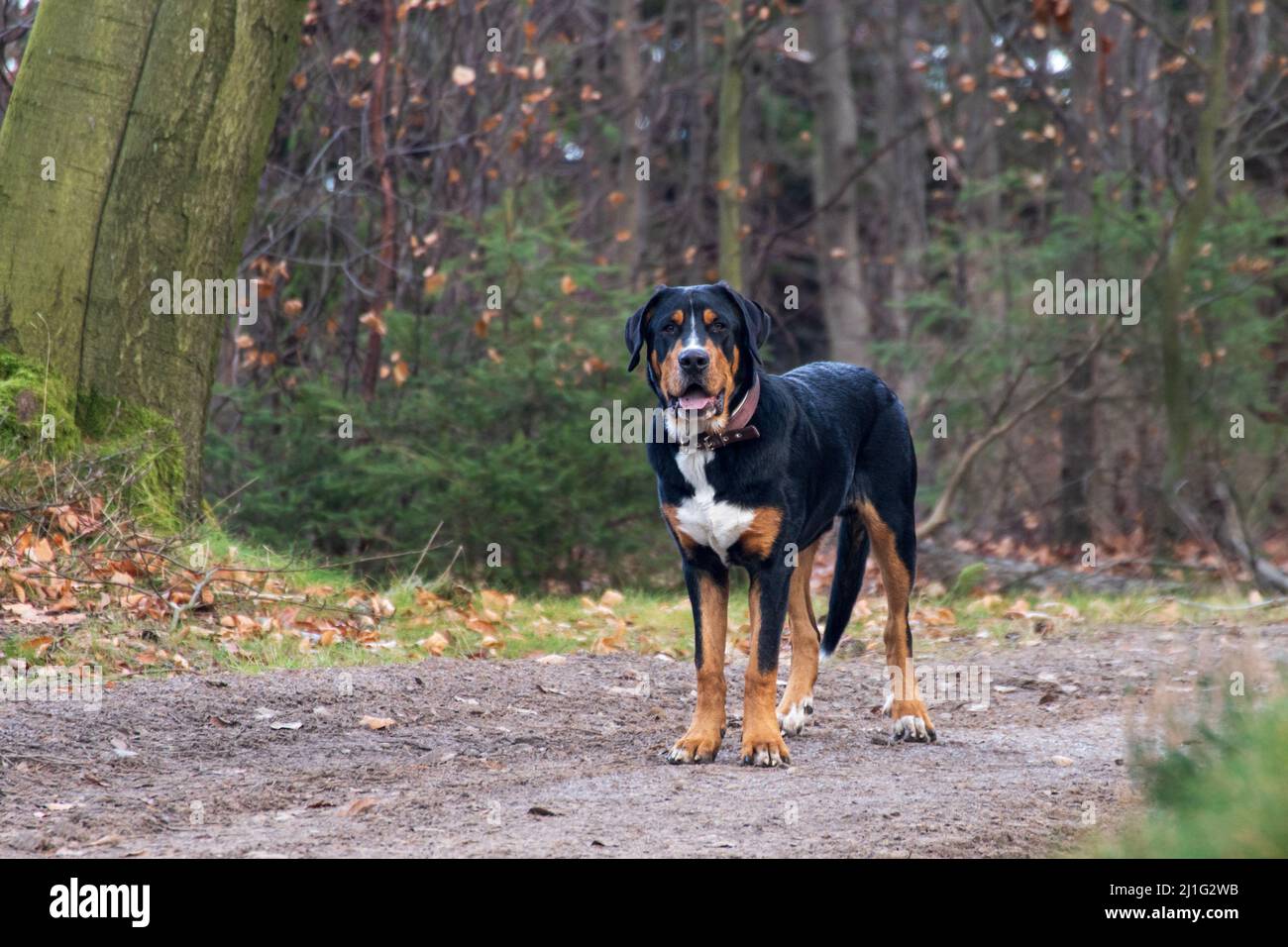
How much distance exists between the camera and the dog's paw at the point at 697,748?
5805 mm

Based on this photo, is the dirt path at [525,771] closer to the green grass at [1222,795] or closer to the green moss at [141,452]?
the green grass at [1222,795]

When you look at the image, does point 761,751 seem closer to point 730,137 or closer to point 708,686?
point 708,686

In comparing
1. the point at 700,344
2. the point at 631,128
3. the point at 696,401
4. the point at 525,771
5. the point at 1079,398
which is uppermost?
the point at 631,128

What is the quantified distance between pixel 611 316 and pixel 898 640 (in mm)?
6144

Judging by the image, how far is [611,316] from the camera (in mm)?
12305

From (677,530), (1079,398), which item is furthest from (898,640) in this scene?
(1079,398)

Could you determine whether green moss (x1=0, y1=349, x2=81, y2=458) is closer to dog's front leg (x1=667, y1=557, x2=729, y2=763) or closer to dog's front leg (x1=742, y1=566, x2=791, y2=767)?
dog's front leg (x1=667, y1=557, x2=729, y2=763)

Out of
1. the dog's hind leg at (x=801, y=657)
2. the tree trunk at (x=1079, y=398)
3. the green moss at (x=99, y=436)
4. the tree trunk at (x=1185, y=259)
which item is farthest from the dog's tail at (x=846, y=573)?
the tree trunk at (x=1079, y=398)

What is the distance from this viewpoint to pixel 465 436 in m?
11.9

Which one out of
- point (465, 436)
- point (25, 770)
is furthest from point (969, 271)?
point (25, 770)

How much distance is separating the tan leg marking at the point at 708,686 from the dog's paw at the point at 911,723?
40.6 inches

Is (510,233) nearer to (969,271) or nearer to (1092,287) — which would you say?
(1092,287)

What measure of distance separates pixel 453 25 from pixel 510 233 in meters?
3.17

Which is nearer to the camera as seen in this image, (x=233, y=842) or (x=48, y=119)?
(x=233, y=842)
